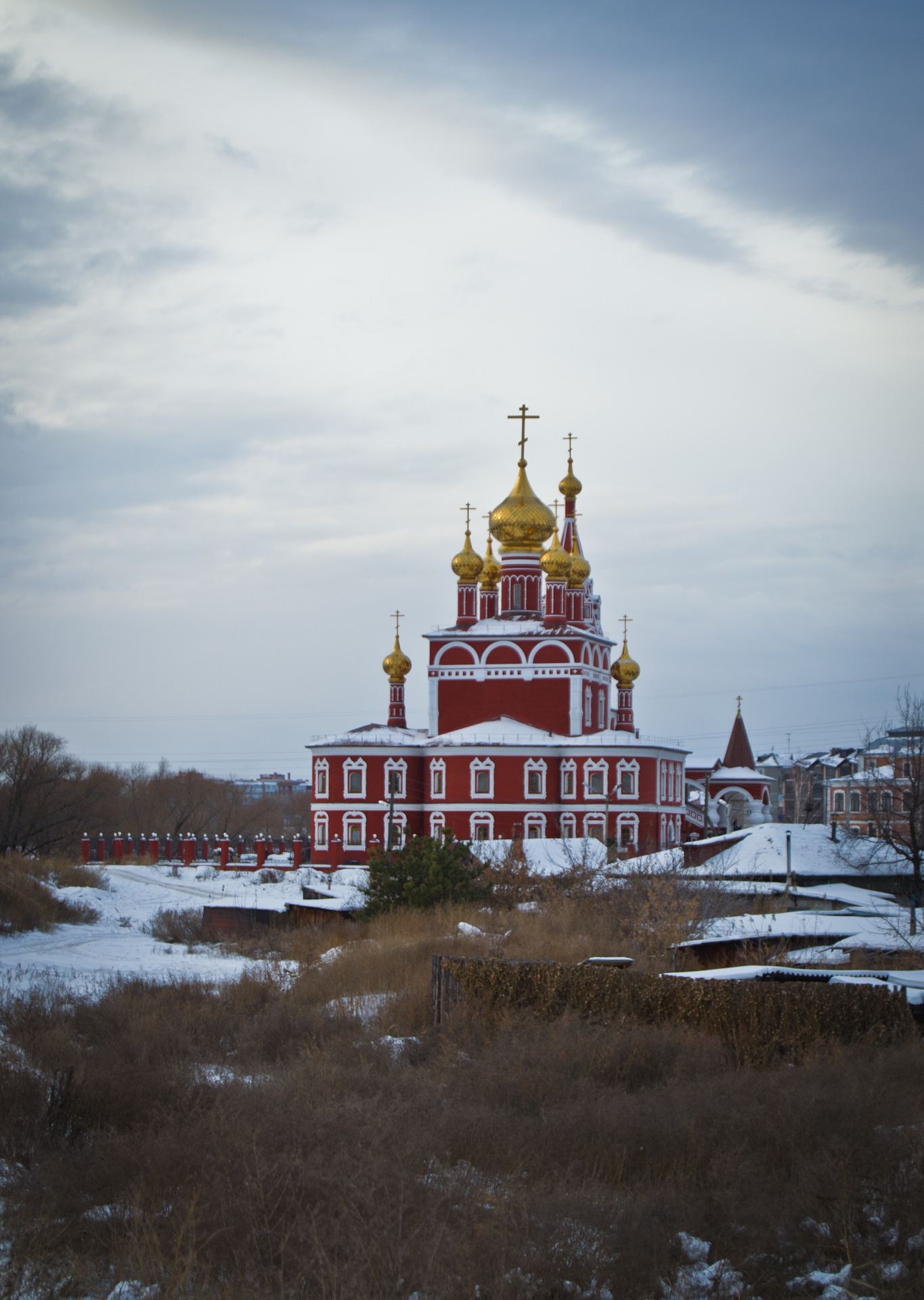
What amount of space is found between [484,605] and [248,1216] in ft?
144

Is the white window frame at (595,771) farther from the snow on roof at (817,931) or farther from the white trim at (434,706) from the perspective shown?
the snow on roof at (817,931)

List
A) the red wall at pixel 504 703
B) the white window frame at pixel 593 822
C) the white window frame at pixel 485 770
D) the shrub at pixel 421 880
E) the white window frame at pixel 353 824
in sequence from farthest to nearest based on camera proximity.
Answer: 1. the red wall at pixel 504 703
2. the white window frame at pixel 353 824
3. the white window frame at pixel 485 770
4. the white window frame at pixel 593 822
5. the shrub at pixel 421 880

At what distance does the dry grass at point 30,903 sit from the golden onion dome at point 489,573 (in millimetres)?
22786

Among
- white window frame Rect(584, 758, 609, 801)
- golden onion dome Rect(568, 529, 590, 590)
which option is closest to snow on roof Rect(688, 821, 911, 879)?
white window frame Rect(584, 758, 609, 801)

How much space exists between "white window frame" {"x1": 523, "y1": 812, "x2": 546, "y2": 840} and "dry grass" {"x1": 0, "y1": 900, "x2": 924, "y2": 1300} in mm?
30628

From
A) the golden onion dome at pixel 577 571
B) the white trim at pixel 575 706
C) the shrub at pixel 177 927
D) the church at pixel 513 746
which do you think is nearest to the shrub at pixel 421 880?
the shrub at pixel 177 927

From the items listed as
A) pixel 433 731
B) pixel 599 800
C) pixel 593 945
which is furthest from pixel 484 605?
pixel 593 945

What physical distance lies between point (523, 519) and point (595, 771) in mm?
10186

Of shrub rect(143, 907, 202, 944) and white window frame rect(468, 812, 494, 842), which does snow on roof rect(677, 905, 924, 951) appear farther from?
white window frame rect(468, 812, 494, 842)

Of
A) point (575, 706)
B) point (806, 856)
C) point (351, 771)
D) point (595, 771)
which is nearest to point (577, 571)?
point (575, 706)

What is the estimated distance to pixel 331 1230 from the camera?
6977 millimetres

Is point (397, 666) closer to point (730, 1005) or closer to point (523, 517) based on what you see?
point (523, 517)

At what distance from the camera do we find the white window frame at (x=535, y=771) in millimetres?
42938

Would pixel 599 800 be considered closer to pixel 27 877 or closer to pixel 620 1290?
pixel 27 877
